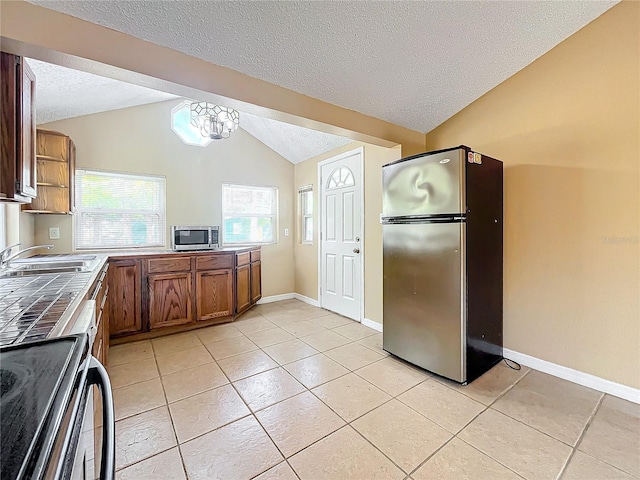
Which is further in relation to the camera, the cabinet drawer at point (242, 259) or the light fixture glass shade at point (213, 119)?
the cabinet drawer at point (242, 259)

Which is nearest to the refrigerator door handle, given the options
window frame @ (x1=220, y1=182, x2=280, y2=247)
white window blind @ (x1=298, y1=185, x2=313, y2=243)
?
white window blind @ (x1=298, y1=185, x2=313, y2=243)

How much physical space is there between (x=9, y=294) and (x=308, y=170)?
3636 mm

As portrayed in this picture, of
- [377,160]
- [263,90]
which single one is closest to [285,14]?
[263,90]

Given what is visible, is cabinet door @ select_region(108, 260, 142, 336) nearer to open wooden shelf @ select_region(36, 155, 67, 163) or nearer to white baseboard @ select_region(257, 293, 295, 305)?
open wooden shelf @ select_region(36, 155, 67, 163)

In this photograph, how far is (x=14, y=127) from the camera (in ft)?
4.61

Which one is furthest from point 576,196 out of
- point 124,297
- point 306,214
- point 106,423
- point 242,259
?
point 124,297

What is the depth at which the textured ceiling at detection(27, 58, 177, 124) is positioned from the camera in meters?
2.03

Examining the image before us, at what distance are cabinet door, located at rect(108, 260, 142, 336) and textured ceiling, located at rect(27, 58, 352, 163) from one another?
4.99 feet

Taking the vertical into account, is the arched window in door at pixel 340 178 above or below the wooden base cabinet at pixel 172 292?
above

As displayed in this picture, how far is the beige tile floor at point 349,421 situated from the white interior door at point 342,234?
1.14 metres

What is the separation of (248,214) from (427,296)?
3.03 meters

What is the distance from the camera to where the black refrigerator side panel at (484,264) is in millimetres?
2168

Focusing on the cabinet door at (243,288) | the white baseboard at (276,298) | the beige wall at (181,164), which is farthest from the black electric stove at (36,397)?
the white baseboard at (276,298)

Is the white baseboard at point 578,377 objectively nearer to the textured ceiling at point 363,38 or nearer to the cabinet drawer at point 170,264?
the textured ceiling at point 363,38
